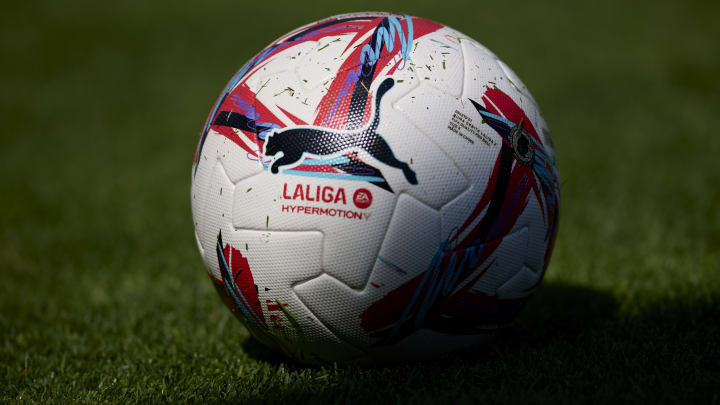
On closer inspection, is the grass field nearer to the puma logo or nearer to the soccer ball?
the soccer ball

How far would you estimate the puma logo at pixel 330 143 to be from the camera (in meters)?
2.28

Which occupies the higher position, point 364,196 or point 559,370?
point 364,196

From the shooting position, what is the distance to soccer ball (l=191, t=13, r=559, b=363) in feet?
7.52

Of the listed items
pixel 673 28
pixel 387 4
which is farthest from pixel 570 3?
pixel 387 4

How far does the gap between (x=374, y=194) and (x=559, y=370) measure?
1.07 m

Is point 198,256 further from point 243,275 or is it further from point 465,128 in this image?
point 465,128

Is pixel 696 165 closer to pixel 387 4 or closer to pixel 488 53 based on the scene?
pixel 488 53

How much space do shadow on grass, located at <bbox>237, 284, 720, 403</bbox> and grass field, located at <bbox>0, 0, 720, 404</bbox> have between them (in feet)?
0.04

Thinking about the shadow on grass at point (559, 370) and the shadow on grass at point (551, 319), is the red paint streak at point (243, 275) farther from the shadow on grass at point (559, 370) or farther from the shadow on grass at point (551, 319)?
the shadow on grass at point (551, 319)

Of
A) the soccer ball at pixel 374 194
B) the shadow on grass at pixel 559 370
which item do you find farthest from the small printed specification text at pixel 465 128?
the shadow on grass at pixel 559 370

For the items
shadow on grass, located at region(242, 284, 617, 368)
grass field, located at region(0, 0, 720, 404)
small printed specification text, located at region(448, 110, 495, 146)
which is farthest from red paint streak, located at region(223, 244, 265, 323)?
small printed specification text, located at region(448, 110, 495, 146)

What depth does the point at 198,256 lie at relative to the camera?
15.1 feet

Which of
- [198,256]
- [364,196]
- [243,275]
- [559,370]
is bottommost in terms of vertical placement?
[198,256]

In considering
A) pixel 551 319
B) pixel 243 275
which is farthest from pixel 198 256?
pixel 551 319
